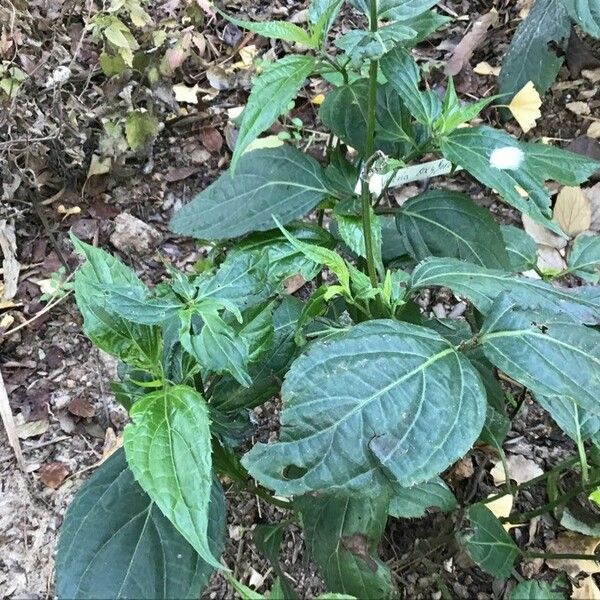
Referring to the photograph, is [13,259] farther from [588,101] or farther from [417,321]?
[588,101]

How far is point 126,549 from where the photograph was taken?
39.3 inches

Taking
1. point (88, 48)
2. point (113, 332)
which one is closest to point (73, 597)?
point (113, 332)

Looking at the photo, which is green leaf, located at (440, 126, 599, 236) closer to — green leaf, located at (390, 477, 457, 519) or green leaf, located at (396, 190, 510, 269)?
green leaf, located at (396, 190, 510, 269)

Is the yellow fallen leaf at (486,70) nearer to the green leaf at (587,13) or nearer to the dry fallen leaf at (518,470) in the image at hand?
the green leaf at (587,13)

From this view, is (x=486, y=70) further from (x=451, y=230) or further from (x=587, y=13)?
(x=451, y=230)

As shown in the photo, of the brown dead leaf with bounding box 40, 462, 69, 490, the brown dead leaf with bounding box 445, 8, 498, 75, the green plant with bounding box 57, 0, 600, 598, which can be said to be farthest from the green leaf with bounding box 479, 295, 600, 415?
the brown dead leaf with bounding box 445, 8, 498, 75

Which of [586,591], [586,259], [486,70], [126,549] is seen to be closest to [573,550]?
[586,591]

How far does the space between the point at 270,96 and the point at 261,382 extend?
428mm

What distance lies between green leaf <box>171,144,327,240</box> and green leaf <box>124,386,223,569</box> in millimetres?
434

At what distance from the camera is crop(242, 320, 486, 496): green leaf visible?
0.85 meters

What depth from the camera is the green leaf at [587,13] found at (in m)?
1.59

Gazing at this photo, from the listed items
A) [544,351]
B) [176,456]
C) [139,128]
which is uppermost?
[544,351]

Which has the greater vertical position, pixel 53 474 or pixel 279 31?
pixel 279 31

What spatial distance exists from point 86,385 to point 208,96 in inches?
41.8
